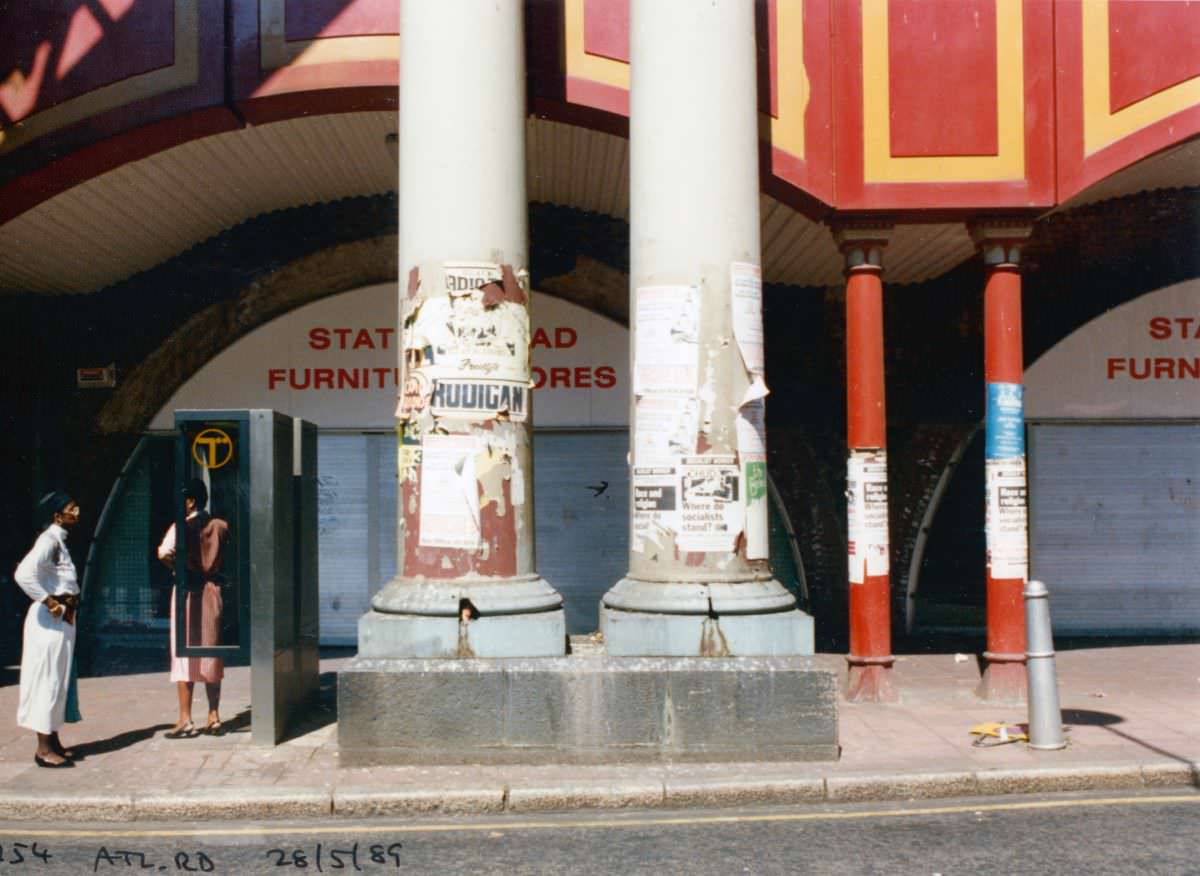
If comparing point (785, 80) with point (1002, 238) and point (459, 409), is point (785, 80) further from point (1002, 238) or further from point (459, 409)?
point (459, 409)

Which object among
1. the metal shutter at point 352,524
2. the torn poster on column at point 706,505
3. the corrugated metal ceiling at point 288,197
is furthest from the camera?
the metal shutter at point 352,524

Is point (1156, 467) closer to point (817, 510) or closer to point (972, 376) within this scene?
point (972, 376)

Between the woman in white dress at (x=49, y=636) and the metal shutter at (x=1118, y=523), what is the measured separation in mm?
9847

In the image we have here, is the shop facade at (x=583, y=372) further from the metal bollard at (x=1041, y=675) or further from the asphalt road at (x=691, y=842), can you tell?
the asphalt road at (x=691, y=842)

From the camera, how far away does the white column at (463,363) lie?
26.5ft

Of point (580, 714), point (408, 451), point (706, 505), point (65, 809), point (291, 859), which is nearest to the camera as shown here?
point (291, 859)

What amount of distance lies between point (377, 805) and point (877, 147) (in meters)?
6.32

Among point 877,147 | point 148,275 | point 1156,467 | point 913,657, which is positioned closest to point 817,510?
point 913,657

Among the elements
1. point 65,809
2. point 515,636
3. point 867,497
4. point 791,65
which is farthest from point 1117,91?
point 65,809

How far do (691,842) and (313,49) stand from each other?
6.76 metres

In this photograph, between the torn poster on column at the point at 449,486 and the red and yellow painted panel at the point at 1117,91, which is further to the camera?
the red and yellow painted panel at the point at 1117,91

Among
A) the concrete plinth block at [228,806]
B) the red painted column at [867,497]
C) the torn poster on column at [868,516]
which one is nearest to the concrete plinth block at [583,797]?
the concrete plinth block at [228,806]

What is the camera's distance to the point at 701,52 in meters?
8.60

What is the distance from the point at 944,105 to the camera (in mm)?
10297
